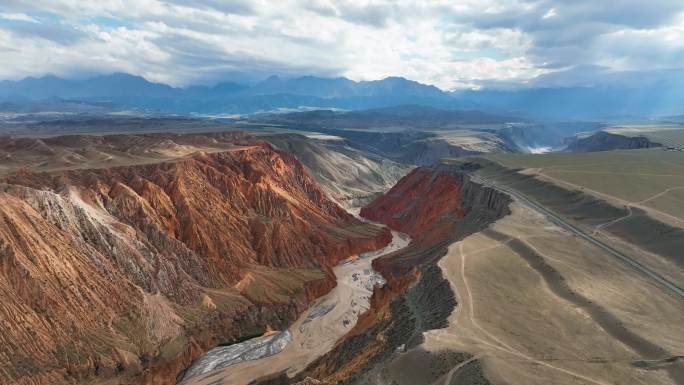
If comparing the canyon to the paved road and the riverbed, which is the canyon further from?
the paved road

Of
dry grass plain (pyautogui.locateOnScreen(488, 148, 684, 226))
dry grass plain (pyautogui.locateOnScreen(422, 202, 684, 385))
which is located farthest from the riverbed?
dry grass plain (pyautogui.locateOnScreen(488, 148, 684, 226))

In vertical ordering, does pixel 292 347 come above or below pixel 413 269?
below

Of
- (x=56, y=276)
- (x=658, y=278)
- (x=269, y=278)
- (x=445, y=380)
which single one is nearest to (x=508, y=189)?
(x=658, y=278)

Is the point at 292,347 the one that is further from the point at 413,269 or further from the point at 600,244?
the point at 600,244

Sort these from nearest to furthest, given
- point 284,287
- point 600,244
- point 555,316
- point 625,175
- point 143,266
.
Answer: point 555,316, point 143,266, point 600,244, point 284,287, point 625,175

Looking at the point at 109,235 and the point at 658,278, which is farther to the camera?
the point at 109,235

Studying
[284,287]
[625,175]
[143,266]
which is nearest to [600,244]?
[625,175]

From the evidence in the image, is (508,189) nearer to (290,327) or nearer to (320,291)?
(320,291)
